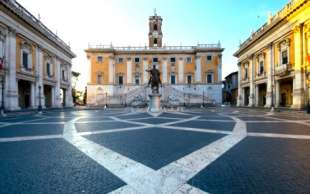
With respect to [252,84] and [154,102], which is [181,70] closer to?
[252,84]

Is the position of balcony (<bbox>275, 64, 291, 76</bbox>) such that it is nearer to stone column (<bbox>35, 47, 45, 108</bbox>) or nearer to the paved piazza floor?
the paved piazza floor

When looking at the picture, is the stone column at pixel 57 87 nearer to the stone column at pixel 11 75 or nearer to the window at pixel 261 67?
the stone column at pixel 11 75

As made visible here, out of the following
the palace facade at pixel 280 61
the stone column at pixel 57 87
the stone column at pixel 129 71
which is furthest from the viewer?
the stone column at pixel 129 71

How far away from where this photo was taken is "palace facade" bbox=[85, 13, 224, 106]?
5072cm

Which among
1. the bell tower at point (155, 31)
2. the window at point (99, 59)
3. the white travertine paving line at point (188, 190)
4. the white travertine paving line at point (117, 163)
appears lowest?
the white travertine paving line at point (117, 163)

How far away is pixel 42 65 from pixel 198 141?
3157 cm

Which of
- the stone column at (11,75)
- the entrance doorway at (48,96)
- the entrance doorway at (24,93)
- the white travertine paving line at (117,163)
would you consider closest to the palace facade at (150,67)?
the entrance doorway at (48,96)

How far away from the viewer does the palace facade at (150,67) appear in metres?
50.7

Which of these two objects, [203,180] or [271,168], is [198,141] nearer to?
[271,168]

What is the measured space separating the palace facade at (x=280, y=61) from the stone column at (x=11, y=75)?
33.5m

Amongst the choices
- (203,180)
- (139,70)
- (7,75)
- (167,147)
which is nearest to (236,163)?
(203,180)

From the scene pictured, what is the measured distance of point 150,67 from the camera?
5244cm

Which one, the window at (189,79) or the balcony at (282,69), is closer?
the balcony at (282,69)

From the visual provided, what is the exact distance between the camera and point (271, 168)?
3.78 metres
